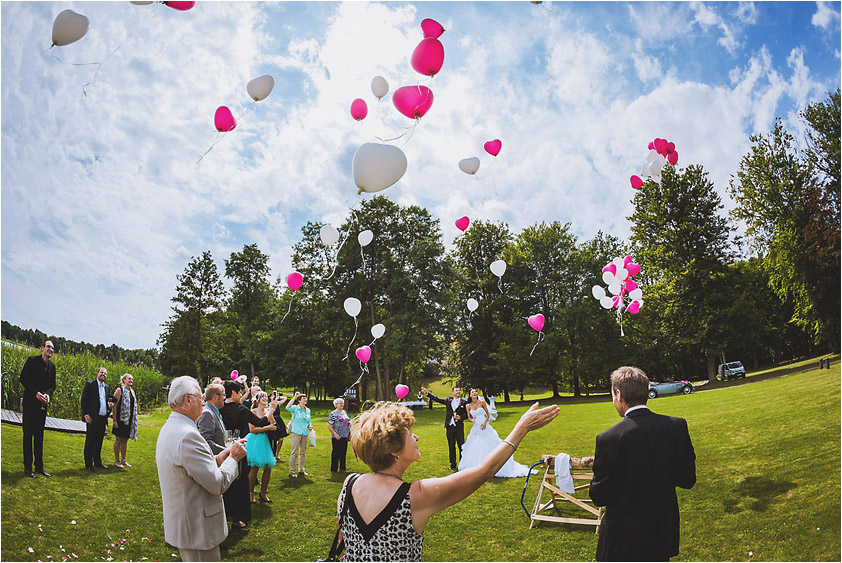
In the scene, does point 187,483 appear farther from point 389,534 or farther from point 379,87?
point 379,87

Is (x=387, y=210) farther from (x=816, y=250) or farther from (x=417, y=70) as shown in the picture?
(x=417, y=70)

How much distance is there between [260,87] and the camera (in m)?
5.63

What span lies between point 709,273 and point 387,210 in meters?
17.1

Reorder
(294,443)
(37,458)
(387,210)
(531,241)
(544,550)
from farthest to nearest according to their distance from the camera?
(531,241), (387,210), (294,443), (37,458), (544,550)

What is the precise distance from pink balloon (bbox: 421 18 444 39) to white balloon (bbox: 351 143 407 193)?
124cm

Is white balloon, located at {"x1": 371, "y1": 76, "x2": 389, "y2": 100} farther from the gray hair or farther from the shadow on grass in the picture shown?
the shadow on grass

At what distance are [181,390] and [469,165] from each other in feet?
18.3

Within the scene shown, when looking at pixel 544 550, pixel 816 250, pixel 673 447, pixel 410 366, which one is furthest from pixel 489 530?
pixel 410 366

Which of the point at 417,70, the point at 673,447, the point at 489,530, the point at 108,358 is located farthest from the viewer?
the point at 108,358

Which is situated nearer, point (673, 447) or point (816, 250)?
point (673, 447)

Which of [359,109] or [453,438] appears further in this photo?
[453,438]

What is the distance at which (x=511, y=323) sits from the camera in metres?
30.0

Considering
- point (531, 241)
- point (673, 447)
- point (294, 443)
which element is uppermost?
point (531, 241)

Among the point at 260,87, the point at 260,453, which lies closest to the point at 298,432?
the point at 260,453
